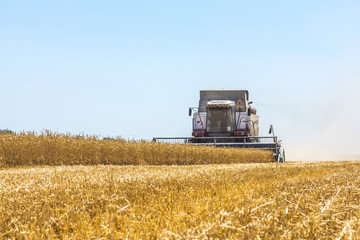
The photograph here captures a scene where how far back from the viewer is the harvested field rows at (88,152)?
12.4m

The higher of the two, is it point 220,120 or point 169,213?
point 220,120

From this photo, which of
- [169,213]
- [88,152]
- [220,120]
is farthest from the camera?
[220,120]

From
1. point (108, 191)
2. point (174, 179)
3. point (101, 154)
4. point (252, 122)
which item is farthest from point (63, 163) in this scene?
point (252, 122)

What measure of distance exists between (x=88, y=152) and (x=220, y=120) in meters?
8.52

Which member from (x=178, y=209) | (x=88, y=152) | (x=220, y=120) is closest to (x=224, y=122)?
(x=220, y=120)

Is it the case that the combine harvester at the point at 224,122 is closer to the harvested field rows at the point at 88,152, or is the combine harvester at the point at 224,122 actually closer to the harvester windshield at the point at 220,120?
the harvester windshield at the point at 220,120

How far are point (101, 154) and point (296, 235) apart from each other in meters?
12.1

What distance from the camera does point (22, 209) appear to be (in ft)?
9.87

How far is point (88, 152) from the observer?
43.1 ft

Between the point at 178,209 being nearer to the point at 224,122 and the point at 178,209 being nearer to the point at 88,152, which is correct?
the point at 88,152

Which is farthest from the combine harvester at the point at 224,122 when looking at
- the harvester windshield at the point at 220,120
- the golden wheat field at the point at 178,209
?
the golden wheat field at the point at 178,209

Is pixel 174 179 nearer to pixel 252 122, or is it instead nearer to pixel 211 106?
pixel 211 106

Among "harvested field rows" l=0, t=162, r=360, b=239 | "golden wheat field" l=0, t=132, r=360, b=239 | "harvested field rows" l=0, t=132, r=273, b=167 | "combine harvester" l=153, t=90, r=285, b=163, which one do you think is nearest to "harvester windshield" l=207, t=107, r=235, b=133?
"combine harvester" l=153, t=90, r=285, b=163

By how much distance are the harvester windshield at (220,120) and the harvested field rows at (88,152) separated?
4.34 m
